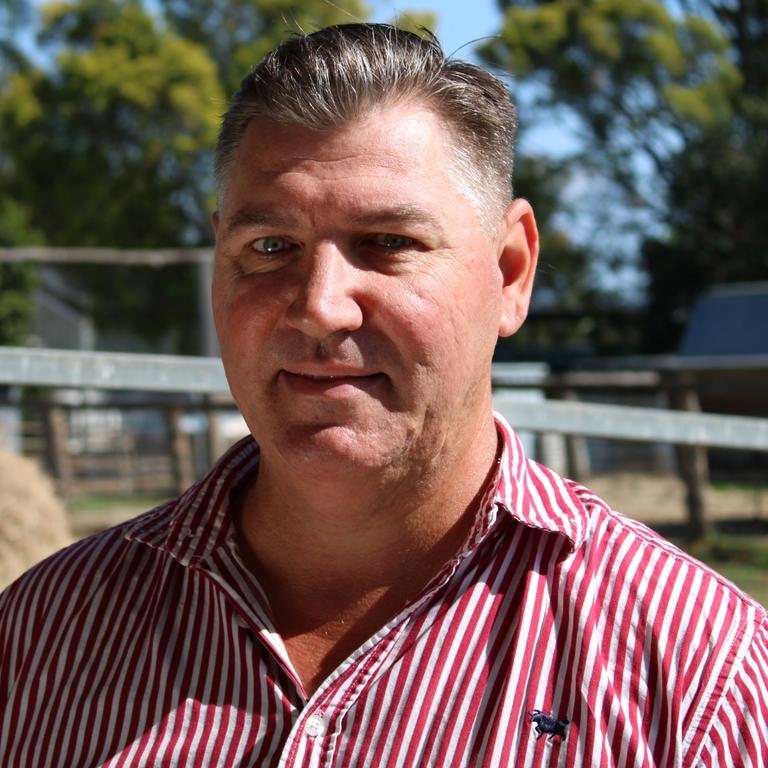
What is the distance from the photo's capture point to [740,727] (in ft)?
4.05

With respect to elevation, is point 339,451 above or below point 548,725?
above

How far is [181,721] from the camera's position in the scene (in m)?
1.35

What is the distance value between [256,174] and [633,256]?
23.6 metres

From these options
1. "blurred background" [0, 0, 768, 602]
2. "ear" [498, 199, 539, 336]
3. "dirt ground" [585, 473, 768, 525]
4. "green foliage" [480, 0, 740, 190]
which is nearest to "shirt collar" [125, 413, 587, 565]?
"ear" [498, 199, 539, 336]

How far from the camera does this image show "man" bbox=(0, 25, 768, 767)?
1275 mm

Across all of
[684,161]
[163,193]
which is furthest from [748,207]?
[163,193]

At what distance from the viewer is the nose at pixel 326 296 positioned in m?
1.31

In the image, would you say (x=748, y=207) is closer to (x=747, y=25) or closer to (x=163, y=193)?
(x=747, y=25)

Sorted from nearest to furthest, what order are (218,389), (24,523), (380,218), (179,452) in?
1. (380,218)
2. (218,389)
3. (24,523)
4. (179,452)

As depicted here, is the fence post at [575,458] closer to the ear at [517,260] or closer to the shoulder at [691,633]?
the ear at [517,260]

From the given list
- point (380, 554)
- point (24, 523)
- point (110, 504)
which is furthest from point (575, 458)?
point (380, 554)

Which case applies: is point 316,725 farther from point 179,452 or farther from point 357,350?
point 179,452

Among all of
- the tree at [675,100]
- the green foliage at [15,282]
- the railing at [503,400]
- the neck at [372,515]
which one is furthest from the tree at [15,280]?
the neck at [372,515]

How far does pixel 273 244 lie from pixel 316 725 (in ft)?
1.82
